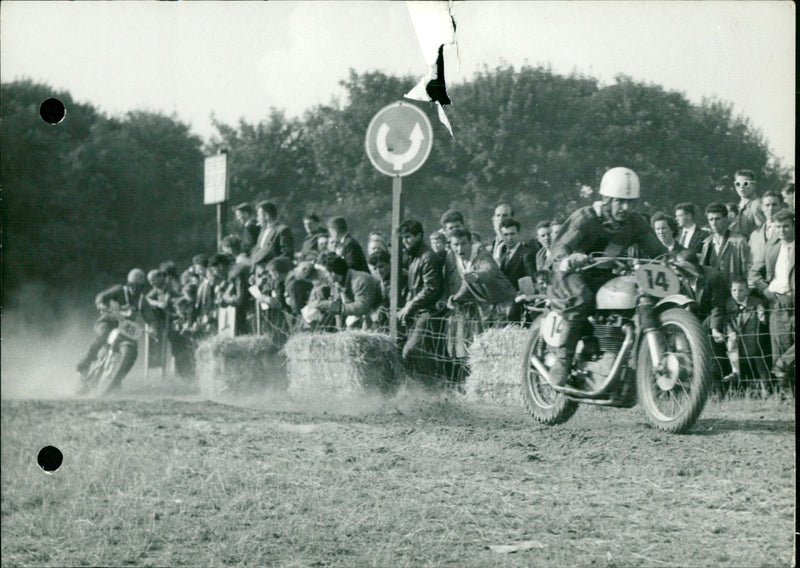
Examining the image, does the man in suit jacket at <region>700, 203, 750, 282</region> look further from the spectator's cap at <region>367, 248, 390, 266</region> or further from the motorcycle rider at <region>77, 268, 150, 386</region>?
the motorcycle rider at <region>77, 268, 150, 386</region>

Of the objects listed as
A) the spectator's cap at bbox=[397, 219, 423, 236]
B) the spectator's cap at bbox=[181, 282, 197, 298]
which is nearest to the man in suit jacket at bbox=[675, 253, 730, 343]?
the spectator's cap at bbox=[397, 219, 423, 236]

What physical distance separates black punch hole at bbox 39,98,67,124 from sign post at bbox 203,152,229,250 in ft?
2.33

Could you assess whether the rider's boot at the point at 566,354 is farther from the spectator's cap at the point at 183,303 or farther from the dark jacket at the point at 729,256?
the spectator's cap at the point at 183,303

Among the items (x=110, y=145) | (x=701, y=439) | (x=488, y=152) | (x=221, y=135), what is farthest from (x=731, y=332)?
(x=110, y=145)

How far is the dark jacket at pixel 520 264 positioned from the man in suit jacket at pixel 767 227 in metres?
0.95

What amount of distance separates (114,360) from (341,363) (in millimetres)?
1177

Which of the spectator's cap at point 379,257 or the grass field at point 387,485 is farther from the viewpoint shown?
the spectator's cap at point 379,257

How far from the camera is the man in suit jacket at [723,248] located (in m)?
4.35

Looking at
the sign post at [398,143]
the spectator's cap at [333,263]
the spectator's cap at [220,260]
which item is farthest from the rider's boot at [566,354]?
the spectator's cap at [220,260]

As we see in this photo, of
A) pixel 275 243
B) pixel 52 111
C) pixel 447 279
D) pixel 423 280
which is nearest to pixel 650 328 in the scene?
pixel 447 279

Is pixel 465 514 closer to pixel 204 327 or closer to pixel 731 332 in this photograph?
pixel 731 332

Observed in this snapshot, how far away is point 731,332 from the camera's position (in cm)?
432

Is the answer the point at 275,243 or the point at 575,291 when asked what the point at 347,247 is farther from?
the point at 575,291

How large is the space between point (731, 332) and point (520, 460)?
109cm
